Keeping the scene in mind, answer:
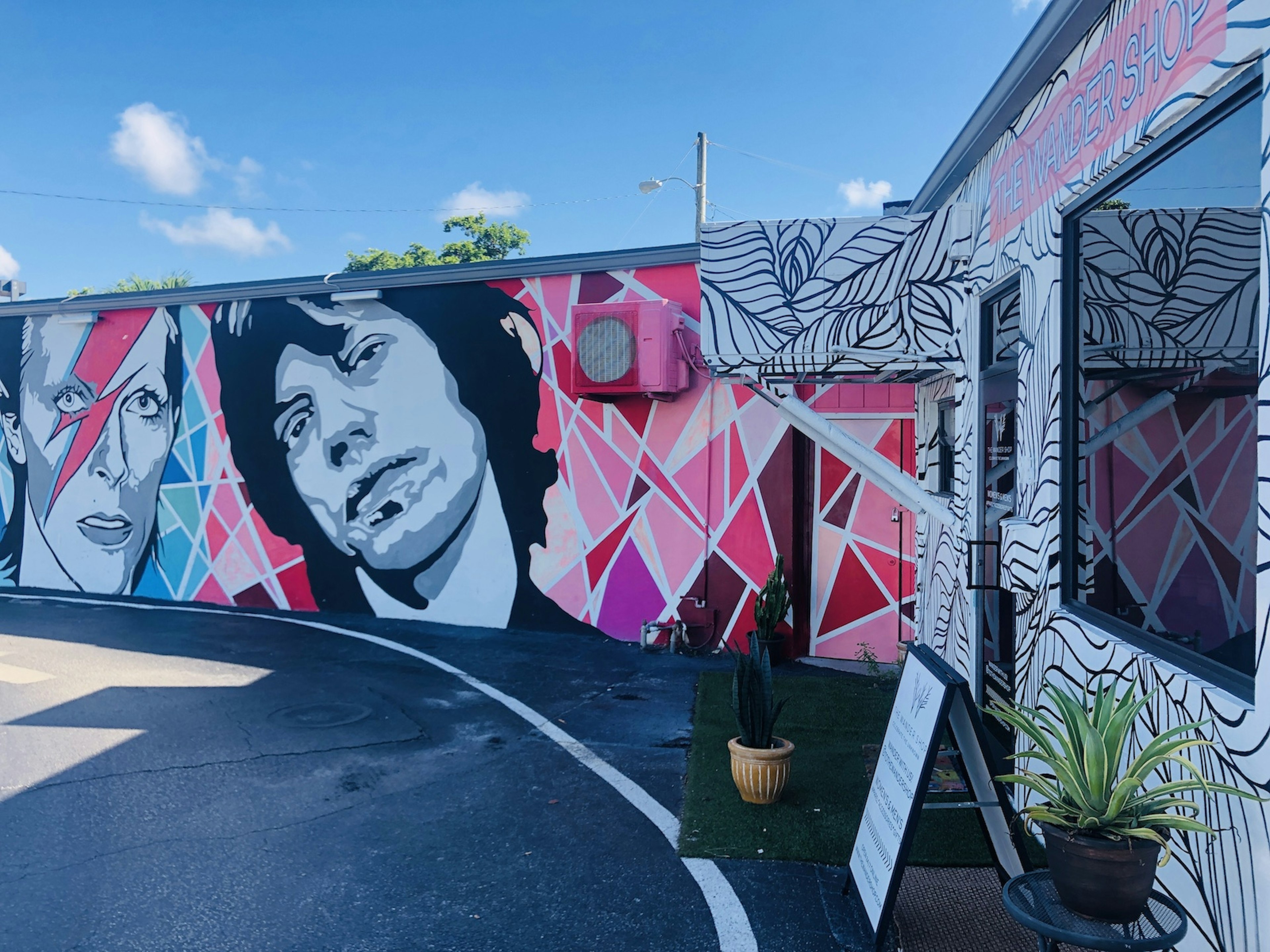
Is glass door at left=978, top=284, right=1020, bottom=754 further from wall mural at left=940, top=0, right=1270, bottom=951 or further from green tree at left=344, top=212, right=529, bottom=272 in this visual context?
green tree at left=344, top=212, right=529, bottom=272

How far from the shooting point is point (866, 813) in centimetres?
381

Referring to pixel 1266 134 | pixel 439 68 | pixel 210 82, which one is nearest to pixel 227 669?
pixel 1266 134

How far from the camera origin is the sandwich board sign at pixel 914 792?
3.23 metres

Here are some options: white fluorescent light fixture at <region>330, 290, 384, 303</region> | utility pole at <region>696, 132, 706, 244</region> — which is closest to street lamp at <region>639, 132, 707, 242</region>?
utility pole at <region>696, 132, 706, 244</region>

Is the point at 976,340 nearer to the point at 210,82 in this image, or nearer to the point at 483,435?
the point at 483,435

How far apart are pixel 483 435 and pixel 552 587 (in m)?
1.72

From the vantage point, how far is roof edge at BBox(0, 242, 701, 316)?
29.0ft

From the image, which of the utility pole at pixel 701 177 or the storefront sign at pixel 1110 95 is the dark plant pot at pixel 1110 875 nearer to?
the storefront sign at pixel 1110 95

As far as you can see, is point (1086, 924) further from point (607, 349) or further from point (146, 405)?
point (146, 405)

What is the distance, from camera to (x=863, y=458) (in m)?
5.61

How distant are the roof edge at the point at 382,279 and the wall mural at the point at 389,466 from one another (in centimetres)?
12

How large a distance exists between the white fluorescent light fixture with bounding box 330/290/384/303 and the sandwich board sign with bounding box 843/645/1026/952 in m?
7.84

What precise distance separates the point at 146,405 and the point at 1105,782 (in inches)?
459

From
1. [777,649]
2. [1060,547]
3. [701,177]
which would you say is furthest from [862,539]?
[701,177]
